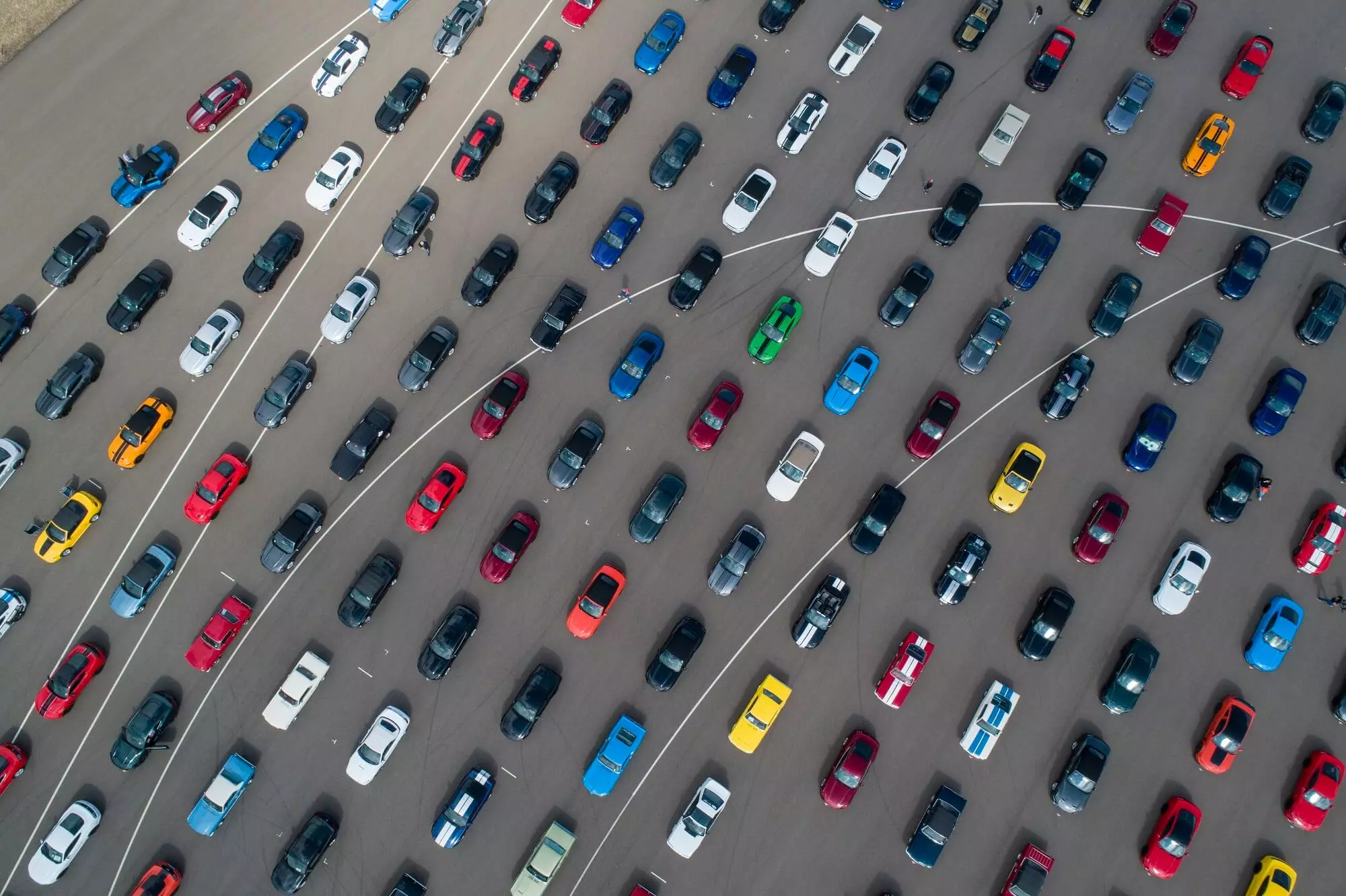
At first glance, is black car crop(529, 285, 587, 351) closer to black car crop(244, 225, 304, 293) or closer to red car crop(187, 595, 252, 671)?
black car crop(244, 225, 304, 293)

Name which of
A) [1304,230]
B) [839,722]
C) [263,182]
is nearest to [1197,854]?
[839,722]

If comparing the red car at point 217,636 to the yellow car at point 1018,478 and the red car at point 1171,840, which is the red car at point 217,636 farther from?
the red car at point 1171,840

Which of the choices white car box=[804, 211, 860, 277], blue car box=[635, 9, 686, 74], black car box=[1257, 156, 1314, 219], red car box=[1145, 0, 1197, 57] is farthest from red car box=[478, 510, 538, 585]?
red car box=[1145, 0, 1197, 57]

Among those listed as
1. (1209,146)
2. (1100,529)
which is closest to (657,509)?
(1100,529)

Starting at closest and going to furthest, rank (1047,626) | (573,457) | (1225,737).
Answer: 1. (1225,737)
2. (1047,626)
3. (573,457)

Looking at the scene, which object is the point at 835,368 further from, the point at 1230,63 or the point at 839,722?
the point at 1230,63

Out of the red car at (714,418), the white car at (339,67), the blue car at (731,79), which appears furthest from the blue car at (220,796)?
the blue car at (731,79)

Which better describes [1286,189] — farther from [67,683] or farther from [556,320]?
[67,683]
